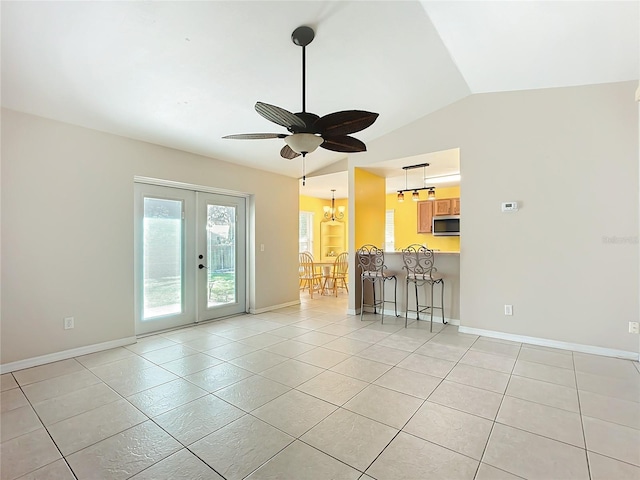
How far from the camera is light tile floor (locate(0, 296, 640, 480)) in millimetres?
1749

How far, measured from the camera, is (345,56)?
3.08 metres

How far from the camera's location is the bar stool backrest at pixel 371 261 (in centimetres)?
501

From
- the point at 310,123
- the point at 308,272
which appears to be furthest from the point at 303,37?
the point at 308,272

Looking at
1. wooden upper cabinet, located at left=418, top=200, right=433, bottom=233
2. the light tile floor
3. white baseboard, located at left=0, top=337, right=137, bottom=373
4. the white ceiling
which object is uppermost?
the white ceiling

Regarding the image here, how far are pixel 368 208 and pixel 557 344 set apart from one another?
3.32m

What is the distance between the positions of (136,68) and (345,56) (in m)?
1.93

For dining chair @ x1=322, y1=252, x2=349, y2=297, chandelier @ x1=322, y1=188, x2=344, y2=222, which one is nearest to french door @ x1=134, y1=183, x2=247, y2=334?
dining chair @ x1=322, y1=252, x2=349, y2=297

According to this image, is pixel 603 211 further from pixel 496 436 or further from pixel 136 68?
pixel 136 68

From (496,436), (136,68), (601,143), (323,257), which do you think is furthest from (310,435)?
(323,257)

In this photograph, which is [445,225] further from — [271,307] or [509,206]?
[271,307]

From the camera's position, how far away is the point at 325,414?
2.25 meters

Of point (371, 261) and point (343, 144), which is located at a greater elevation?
point (343, 144)

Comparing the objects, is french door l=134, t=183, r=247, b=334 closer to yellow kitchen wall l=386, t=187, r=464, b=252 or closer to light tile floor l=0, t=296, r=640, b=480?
light tile floor l=0, t=296, r=640, b=480

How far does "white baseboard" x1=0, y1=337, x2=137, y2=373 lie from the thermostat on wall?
4962 millimetres
